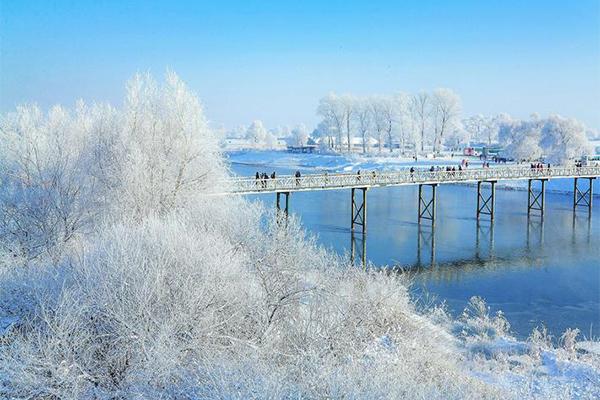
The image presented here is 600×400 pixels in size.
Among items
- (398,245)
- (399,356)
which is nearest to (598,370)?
(399,356)

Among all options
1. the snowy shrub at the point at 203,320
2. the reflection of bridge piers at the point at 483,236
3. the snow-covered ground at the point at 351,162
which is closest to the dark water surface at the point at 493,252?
the reflection of bridge piers at the point at 483,236

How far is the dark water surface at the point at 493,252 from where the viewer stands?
16969 mm

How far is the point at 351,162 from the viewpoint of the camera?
224 ft

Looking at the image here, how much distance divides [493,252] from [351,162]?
4441 centimetres

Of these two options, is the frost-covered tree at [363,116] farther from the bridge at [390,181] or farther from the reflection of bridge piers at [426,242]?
the reflection of bridge piers at [426,242]

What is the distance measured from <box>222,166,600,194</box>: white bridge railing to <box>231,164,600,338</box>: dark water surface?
215 cm

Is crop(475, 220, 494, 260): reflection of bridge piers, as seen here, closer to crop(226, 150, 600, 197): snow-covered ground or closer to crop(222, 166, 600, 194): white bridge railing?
crop(222, 166, 600, 194): white bridge railing

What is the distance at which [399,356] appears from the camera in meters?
11.2

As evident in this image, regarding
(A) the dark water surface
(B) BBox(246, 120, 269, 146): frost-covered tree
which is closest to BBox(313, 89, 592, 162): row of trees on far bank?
(B) BBox(246, 120, 269, 146): frost-covered tree

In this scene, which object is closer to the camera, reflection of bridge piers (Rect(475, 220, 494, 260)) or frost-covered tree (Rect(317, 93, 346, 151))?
reflection of bridge piers (Rect(475, 220, 494, 260))

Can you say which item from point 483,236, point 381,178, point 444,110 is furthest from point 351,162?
point 483,236

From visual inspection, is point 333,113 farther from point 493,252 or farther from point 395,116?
point 493,252

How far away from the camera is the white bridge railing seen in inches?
970

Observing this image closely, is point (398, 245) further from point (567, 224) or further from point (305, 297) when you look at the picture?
point (305, 297)
